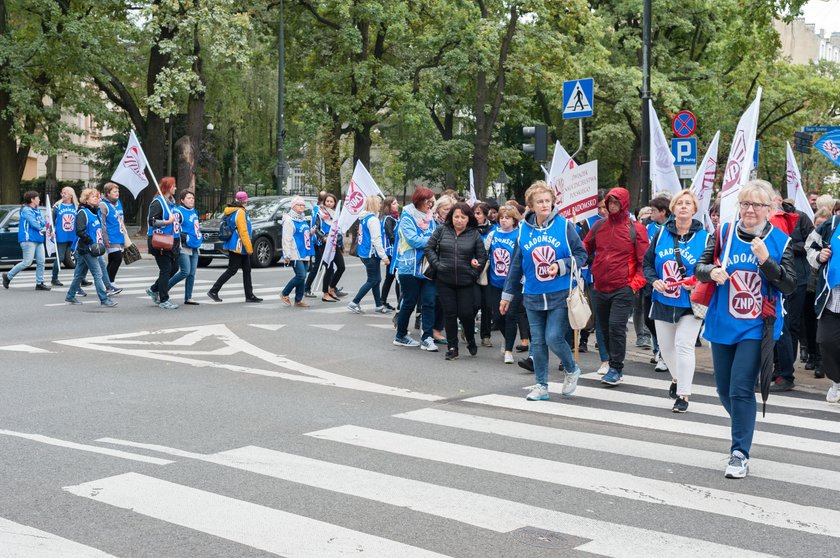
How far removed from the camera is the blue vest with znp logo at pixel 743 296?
6.25 metres

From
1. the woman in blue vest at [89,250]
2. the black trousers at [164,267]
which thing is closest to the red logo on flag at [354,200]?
the black trousers at [164,267]

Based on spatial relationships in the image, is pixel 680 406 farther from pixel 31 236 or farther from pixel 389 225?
pixel 31 236

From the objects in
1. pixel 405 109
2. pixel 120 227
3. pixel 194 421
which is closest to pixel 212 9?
pixel 405 109

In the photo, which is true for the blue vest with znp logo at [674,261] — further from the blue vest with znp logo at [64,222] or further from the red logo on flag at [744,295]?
the blue vest with znp logo at [64,222]

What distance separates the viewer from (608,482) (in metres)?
6.16

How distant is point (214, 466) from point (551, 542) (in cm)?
231

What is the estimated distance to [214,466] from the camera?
6.40 m

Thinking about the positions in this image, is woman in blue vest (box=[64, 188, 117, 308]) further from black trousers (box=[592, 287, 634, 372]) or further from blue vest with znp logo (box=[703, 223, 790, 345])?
blue vest with znp logo (box=[703, 223, 790, 345])

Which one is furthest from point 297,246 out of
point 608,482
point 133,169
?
point 608,482

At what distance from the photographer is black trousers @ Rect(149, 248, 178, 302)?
15414 mm

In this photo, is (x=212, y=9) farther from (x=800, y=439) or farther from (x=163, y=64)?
(x=800, y=439)

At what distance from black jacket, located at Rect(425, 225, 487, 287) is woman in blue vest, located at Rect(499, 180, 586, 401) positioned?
203 centimetres

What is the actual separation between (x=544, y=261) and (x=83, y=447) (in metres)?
3.94

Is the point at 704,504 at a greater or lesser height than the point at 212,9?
lesser
